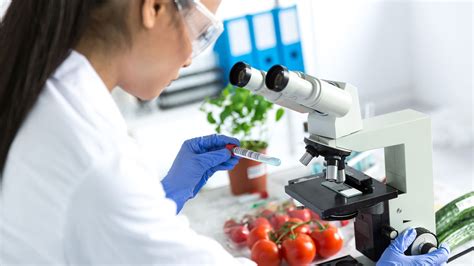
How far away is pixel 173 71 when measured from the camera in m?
1.05

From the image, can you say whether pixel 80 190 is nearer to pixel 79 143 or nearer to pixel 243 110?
pixel 79 143

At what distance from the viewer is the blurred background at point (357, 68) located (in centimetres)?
276

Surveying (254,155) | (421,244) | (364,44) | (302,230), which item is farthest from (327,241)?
(364,44)

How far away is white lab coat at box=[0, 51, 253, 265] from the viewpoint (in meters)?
0.85

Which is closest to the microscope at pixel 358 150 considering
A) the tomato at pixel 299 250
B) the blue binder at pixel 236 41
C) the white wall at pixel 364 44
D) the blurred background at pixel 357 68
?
the tomato at pixel 299 250

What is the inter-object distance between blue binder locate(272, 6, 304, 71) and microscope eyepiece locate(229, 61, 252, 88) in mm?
1579

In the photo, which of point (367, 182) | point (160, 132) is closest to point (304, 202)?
point (367, 182)

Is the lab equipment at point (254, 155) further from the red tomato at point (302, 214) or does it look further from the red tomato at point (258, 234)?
the red tomato at point (302, 214)

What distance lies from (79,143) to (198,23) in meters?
0.29

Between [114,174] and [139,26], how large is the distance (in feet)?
0.74

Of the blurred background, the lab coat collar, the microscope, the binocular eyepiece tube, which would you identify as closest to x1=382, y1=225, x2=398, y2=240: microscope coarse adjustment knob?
the microscope

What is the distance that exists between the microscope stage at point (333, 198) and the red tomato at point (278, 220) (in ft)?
1.14

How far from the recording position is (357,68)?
3.44 meters

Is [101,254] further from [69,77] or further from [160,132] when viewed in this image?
[160,132]
